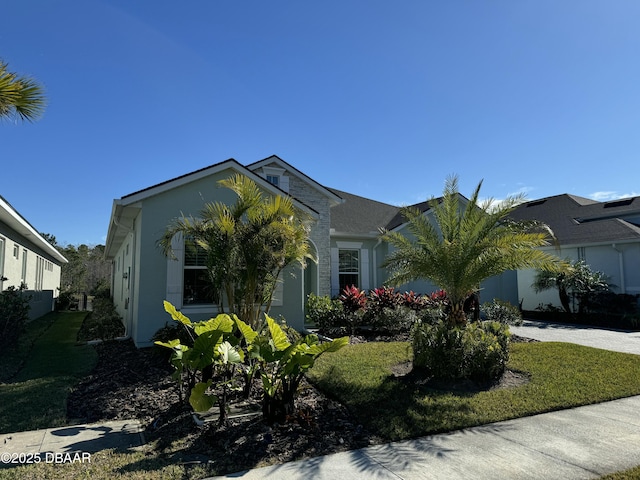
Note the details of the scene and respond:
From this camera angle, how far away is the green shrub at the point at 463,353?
22.7 ft

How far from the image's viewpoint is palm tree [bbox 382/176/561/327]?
7516 millimetres

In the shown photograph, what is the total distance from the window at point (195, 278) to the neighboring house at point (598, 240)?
492 inches

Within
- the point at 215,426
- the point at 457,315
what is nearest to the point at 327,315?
the point at 457,315

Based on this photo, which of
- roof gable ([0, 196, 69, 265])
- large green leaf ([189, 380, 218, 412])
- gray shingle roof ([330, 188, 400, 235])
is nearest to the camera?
large green leaf ([189, 380, 218, 412])

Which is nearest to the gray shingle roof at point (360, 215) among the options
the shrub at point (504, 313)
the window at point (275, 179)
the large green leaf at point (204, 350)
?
the window at point (275, 179)

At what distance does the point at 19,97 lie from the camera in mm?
6602

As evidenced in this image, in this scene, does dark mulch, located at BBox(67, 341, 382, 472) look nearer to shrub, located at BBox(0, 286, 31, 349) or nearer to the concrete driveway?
shrub, located at BBox(0, 286, 31, 349)

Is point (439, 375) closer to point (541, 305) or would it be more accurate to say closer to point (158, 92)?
point (158, 92)

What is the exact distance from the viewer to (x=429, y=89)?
11617 millimetres

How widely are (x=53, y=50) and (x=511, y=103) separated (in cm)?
1177

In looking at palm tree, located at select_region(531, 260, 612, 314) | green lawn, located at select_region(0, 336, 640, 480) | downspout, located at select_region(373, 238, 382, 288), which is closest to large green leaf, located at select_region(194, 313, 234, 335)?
green lawn, located at select_region(0, 336, 640, 480)

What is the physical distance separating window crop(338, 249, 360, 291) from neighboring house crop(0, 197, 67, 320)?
443 inches

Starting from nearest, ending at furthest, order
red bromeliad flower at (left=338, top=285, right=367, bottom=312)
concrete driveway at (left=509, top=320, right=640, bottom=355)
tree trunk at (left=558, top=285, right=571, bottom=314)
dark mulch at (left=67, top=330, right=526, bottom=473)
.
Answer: dark mulch at (left=67, top=330, right=526, bottom=473) < concrete driveway at (left=509, top=320, right=640, bottom=355) < red bromeliad flower at (left=338, top=285, right=367, bottom=312) < tree trunk at (left=558, top=285, right=571, bottom=314)

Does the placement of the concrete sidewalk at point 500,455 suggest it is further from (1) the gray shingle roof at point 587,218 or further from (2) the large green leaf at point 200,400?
(1) the gray shingle roof at point 587,218
